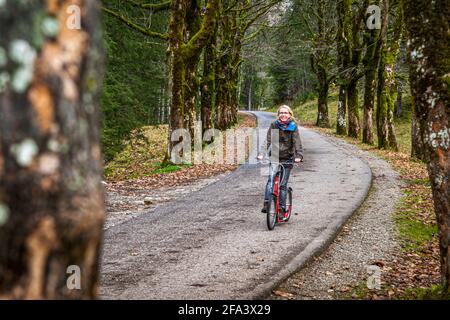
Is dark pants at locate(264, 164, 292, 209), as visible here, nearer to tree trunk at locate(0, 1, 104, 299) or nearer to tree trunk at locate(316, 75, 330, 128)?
tree trunk at locate(0, 1, 104, 299)

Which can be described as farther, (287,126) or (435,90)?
(287,126)

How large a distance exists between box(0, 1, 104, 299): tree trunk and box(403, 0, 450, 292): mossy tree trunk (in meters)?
4.14

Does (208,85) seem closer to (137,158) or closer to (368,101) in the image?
(137,158)

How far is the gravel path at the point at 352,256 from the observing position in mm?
6062

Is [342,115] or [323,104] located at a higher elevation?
[323,104]

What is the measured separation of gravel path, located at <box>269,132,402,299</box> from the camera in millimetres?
6062

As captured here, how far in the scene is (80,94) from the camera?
1813mm

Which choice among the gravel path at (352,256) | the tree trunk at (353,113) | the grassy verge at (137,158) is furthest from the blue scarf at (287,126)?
the tree trunk at (353,113)

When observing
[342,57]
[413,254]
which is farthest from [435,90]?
[342,57]

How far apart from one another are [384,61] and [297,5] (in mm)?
Answer: 21817

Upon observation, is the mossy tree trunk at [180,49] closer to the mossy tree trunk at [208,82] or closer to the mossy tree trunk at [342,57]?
the mossy tree trunk at [208,82]

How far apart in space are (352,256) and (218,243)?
219cm

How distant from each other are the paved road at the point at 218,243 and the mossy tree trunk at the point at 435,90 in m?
2.17

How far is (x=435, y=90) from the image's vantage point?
4984 millimetres
